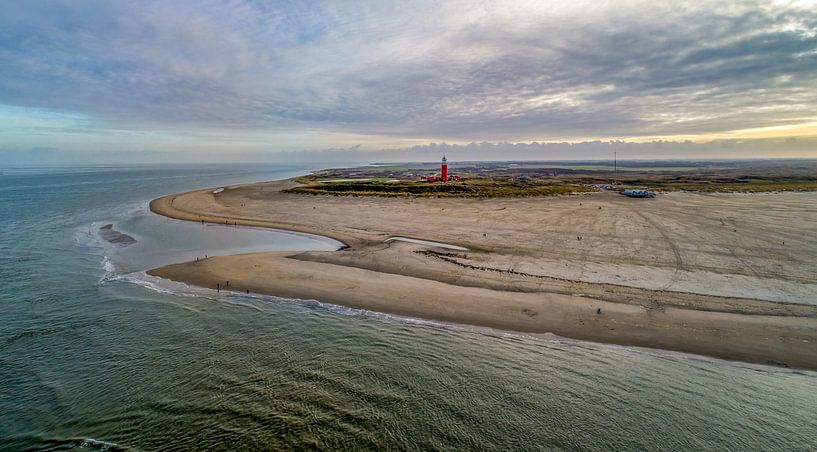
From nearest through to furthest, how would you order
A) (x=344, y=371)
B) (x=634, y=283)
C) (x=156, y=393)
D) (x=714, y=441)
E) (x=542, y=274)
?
(x=714, y=441), (x=156, y=393), (x=344, y=371), (x=634, y=283), (x=542, y=274)

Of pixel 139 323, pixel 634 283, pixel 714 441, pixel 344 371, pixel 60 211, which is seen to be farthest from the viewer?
pixel 60 211

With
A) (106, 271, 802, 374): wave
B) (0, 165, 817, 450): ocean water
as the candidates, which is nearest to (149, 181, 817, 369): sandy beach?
(106, 271, 802, 374): wave

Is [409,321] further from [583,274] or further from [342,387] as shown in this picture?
[583,274]

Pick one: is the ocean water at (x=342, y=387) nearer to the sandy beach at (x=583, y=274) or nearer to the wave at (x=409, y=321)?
the wave at (x=409, y=321)

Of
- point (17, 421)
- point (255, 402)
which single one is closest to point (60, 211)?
point (17, 421)

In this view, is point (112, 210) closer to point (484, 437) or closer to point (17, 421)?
point (17, 421)

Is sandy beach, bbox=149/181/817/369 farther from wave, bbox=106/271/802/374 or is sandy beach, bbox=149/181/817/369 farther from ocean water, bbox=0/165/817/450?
ocean water, bbox=0/165/817/450
